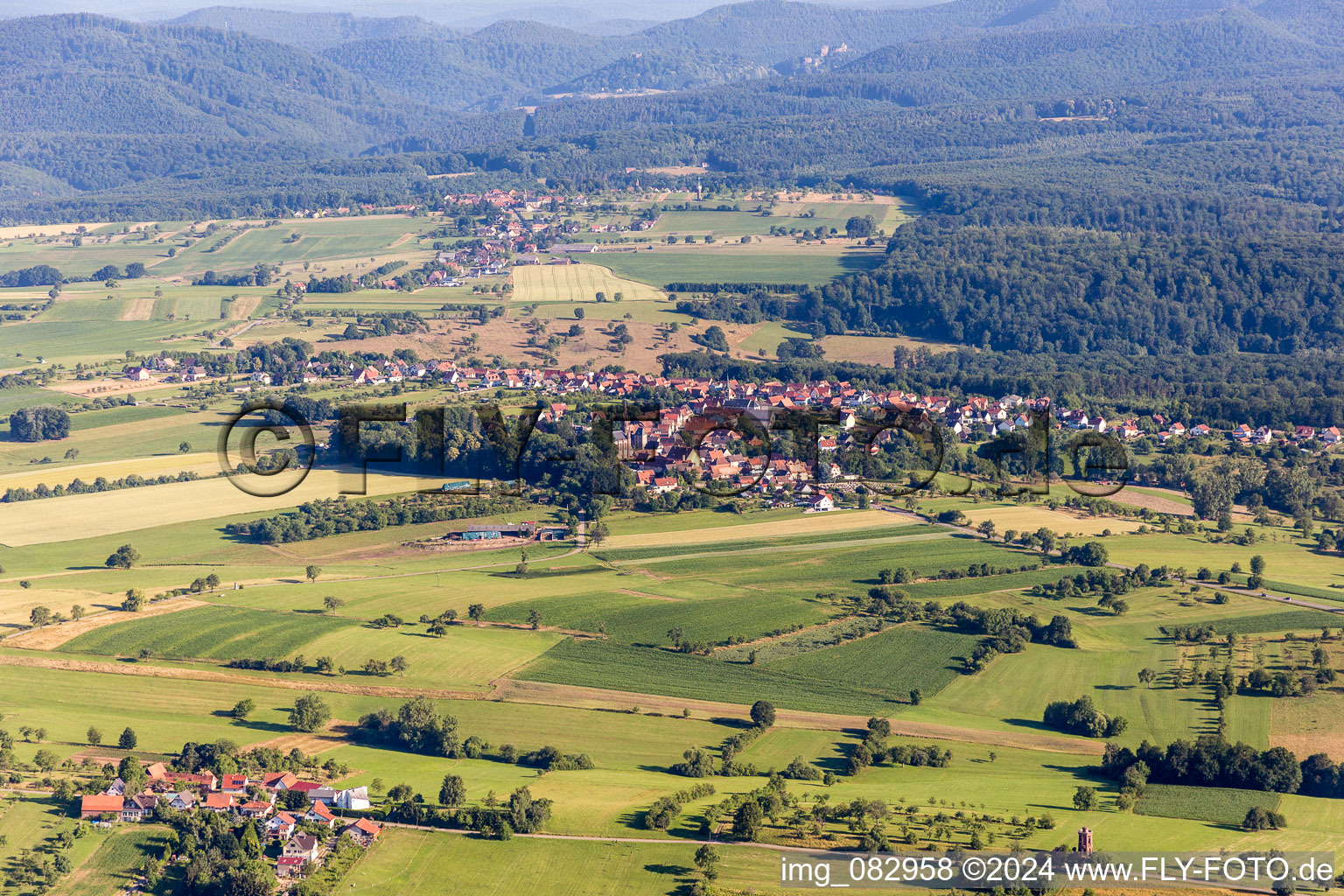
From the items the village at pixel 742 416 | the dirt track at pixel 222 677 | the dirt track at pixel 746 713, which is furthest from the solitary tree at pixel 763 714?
the village at pixel 742 416

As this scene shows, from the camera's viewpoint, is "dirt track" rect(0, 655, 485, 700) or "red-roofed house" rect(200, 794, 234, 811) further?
"dirt track" rect(0, 655, 485, 700)

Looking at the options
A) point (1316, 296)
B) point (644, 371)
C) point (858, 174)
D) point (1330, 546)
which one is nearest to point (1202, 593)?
point (1330, 546)

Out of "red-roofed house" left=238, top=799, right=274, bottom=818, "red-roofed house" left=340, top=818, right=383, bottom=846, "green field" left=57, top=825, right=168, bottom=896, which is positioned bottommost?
"green field" left=57, top=825, right=168, bottom=896

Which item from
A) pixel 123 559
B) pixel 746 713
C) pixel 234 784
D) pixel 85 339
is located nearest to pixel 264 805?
Answer: pixel 234 784

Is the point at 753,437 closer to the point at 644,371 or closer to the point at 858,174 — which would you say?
the point at 644,371

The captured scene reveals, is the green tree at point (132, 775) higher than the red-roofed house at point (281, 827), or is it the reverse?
the green tree at point (132, 775)

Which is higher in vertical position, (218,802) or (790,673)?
(790,673)

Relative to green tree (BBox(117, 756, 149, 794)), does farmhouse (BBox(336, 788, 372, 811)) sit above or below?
below

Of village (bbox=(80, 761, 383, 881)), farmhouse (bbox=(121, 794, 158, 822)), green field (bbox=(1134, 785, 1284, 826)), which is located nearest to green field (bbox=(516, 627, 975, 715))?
green field (bbox=(1134, 785, 1284, 826))

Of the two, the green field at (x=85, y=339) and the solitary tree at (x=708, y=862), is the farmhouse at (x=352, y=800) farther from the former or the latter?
the green field at (x=85, y=339)

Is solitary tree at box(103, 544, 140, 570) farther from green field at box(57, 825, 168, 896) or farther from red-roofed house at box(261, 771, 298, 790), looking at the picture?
green field at box(57, 825, 168, 896)

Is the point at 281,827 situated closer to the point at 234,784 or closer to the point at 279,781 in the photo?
the point at 279,781
